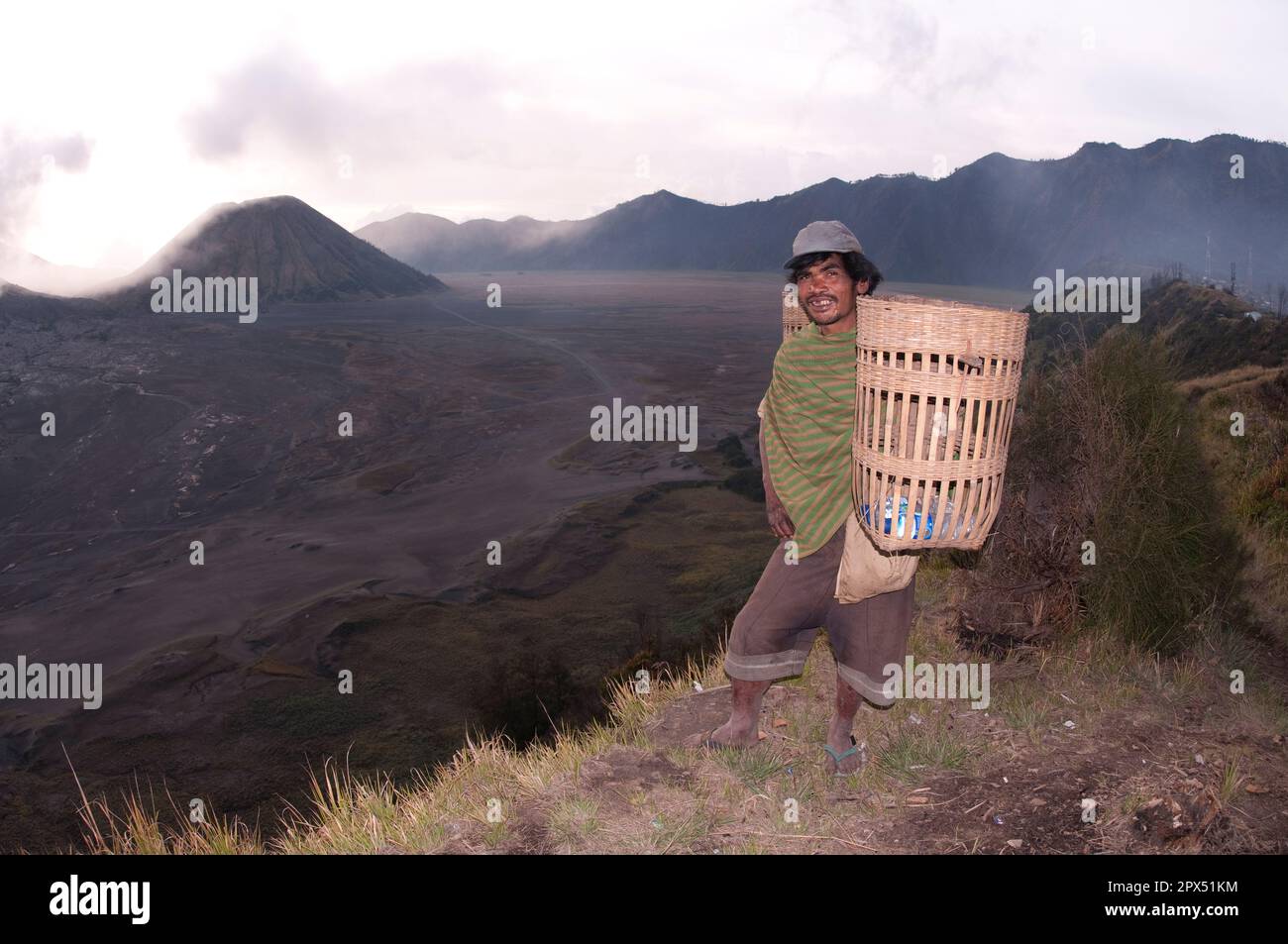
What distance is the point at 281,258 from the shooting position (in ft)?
372

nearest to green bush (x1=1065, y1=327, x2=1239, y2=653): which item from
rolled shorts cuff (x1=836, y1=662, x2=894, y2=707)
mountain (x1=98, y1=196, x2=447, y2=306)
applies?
rolled shorts cuff (x1=836, y1=662, x2=894, y2=707)

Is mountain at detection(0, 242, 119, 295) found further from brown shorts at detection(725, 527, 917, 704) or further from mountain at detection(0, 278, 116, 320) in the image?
brown shorts at detection(725, 527, 917, 704)

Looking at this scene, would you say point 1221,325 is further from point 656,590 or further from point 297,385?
point 297,385

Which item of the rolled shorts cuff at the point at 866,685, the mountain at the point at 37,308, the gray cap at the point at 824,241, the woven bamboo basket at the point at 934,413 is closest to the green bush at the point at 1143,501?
the rolled shorts cuff at the point at 866,685

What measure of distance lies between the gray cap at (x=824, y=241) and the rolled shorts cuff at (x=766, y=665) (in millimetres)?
1450

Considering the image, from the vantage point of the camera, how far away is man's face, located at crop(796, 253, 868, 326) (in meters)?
2.92

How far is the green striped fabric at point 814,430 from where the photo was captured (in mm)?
2963

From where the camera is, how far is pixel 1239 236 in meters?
114

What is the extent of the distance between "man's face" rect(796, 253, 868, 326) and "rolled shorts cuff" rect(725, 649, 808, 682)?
127 centimetres

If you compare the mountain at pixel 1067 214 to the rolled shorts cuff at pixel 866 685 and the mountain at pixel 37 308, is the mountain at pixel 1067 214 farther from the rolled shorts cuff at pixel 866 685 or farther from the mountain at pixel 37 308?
the rolled shorts cuff at pixel 866 685

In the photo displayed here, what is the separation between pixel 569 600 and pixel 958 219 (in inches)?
5750

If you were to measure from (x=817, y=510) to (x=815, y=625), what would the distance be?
528mm

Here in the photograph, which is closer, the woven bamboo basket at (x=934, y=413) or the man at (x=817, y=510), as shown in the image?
the woven bamboo basket at (x=934, y=413)

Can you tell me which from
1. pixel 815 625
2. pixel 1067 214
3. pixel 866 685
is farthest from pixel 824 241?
pixel 1067 214
